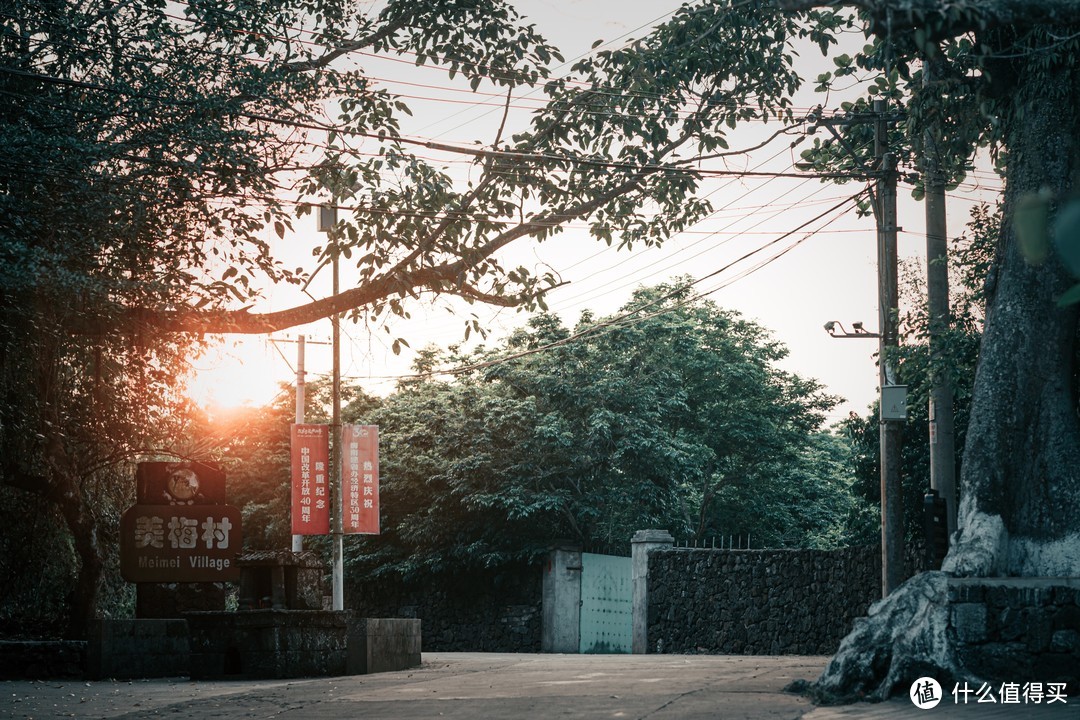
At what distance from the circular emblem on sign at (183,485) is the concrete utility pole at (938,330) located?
372 inches

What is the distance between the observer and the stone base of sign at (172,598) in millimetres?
15594

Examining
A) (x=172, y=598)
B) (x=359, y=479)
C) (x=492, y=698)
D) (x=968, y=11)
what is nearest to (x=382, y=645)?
(x=172, y=598)

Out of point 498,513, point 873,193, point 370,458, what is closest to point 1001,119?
point 873,193

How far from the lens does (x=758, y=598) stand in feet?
71.0

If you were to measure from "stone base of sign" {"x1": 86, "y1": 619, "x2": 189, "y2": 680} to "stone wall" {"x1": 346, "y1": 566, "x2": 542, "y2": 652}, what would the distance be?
13.1 m

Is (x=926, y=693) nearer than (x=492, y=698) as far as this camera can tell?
Yes

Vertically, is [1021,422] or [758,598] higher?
[1021,422]

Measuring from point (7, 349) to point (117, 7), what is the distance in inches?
217

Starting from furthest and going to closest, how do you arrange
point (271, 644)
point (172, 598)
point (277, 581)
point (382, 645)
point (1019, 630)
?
point (172, 598)
point (382, 645)
point (277, 581)
point (271, 644)
point (1019, 630)

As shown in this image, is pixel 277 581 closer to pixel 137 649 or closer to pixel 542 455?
pixel 137 649

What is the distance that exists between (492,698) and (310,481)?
A: 13.6 meters

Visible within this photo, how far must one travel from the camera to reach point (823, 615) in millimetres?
20594

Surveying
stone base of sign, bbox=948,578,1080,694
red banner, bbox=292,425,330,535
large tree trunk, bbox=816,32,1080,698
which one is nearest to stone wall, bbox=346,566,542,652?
red banner, bbox=292,425,330,535

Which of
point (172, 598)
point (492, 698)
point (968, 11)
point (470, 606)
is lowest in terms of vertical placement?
point (470, 606)
